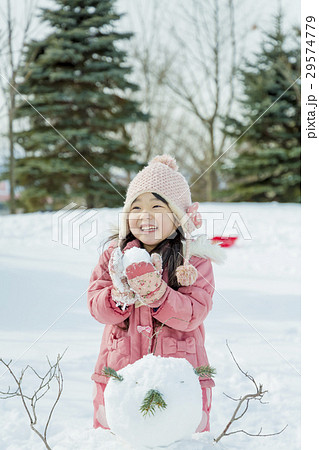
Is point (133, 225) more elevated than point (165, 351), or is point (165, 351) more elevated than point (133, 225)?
point (133, 225)

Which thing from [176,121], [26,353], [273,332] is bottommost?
[273,332]

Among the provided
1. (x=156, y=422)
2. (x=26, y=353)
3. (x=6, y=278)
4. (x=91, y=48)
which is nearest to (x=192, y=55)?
(x=91, y=48)

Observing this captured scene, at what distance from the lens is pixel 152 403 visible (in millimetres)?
1069

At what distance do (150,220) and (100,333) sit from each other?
1643 mm

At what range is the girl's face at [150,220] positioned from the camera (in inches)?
61.9

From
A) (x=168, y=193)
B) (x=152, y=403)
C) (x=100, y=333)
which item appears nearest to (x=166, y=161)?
(x=168, y=193)

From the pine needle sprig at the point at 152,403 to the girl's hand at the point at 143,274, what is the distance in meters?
→ 0.31

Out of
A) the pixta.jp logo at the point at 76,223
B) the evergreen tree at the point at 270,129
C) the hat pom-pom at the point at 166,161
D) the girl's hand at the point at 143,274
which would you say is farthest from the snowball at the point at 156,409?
the evergreen tree at the point at 270,129

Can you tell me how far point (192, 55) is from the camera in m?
12.6

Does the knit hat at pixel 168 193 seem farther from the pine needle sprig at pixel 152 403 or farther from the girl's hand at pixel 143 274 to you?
the pine needle sprig at pixel 152 403

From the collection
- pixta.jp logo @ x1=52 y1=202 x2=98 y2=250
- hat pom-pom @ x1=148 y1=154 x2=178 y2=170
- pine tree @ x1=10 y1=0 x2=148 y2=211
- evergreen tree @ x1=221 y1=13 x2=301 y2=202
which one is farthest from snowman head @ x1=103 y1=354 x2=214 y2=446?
evergreen tree @ x1=221 y1=13 x2=301 y2=202

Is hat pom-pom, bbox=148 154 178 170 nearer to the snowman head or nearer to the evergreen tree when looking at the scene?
the snowman head

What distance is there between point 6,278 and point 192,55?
10.2m
